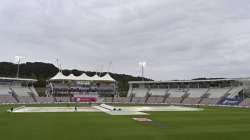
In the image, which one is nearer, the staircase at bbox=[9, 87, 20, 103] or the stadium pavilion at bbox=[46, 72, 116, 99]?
the staircase at bbox=[9, 87, 20, 103]


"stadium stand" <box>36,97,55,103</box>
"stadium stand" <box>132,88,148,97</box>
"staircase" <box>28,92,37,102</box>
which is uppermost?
"stadium stand" <box>132,88,148,97</box>

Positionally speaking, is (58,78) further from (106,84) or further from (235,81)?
(235,81)

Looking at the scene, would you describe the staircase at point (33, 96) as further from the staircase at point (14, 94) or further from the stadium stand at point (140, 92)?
the stadium stand at point (140, 92)

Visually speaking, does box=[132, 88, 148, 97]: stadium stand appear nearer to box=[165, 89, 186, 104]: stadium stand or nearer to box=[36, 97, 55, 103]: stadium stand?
box=[165, 89, 186, 104]: stadium stand

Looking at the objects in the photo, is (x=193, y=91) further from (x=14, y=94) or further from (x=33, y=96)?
(x=14, y=94)

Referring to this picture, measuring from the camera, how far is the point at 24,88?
11369 cm

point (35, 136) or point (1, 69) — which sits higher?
point (1, 69)

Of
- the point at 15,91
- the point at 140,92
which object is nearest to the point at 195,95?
the point at 140,92

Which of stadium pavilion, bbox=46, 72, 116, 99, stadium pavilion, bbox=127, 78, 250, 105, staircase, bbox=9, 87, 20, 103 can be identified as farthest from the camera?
stadium pavilion, bbox=46, 72, 116, 99

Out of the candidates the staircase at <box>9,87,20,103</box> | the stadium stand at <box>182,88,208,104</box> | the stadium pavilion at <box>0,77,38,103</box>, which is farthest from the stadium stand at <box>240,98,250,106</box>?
the staircase at <box>9,87,20,103</box>

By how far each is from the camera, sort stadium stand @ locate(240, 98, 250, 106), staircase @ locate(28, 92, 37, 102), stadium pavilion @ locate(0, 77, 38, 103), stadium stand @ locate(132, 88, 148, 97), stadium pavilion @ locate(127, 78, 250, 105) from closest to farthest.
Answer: stadium stand @ locate(240, 98, 250, 106), stadium pavilion @ locate(127, 78, 250, 105), stadium pavilion @ locate(0, 77, 38, 103), staircase @ locate(28, 92, 37, 102), stadium stand @ locate(132, 88, 148, 97)

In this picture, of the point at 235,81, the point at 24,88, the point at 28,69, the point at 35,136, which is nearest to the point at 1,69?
the point at 28,69

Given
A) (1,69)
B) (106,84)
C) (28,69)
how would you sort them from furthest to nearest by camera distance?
(28,69) < (1,69) < (106,84)

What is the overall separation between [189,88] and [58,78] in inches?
1678
